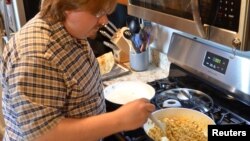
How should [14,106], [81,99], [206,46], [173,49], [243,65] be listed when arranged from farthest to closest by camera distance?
[173,49] → [206,46] → [243,65] → [81,99] → [14,106]

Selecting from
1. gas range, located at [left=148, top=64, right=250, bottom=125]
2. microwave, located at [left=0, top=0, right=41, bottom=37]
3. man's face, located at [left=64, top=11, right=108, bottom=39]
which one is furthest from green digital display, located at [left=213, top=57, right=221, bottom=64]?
microwave, located at [left=0, top=0, right=41, bottom=37]

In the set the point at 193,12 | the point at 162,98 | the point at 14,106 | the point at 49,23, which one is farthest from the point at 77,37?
the point at 162,98

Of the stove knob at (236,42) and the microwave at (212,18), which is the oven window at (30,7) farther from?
the stove knob at (236,42)

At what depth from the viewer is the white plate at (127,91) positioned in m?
1.25

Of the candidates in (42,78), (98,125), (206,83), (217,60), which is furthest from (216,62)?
(42,78)

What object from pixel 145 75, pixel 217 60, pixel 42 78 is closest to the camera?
pixel 42 78

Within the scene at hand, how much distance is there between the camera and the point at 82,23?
0.73 m

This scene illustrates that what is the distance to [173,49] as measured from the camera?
1.38 m

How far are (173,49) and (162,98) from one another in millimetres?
274

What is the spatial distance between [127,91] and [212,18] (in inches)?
23.6

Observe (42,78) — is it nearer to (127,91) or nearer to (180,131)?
(180,131)

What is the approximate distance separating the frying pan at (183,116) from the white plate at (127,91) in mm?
167

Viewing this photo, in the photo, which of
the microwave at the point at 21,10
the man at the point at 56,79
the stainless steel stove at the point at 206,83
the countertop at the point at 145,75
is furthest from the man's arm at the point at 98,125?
the microwave at the point at 21,10

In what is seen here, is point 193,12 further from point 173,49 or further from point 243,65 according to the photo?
point 173,49
